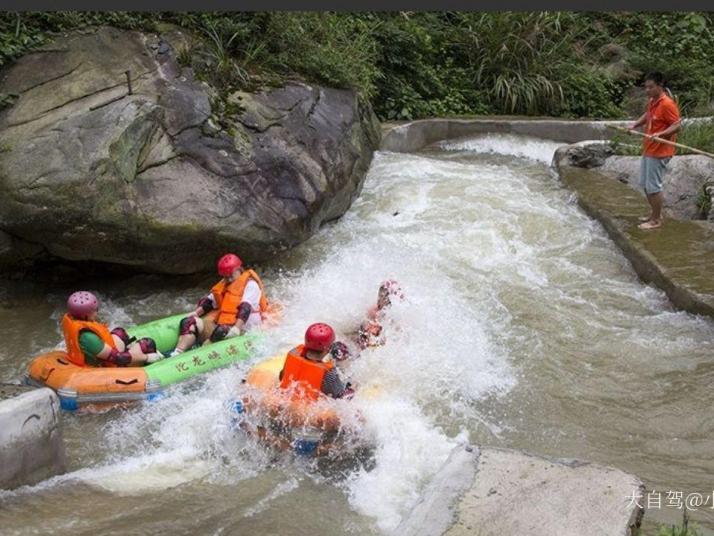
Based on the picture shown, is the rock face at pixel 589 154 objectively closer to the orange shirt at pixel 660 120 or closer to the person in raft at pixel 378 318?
the orange shirt at pixel 660 120

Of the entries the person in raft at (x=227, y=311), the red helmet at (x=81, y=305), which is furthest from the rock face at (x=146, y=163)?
the red helmet at (x=81, y=305)

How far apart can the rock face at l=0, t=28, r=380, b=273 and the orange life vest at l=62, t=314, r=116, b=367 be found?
4.22 ft

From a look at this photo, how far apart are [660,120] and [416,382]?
13.3 ft

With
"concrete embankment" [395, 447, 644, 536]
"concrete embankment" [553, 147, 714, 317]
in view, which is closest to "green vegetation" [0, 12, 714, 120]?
"concrete embankment" [553, 147, 714, 317]

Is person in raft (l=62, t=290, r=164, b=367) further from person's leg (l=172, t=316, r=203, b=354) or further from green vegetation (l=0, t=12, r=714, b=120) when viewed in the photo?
green vegetation (l=0, t=12, r=714, b=120)

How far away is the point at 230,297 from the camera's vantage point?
6.31 m

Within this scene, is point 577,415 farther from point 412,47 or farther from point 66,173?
point 412,47

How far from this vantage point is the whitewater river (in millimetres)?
4258

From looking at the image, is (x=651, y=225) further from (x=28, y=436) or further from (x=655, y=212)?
(x=28, y=436)

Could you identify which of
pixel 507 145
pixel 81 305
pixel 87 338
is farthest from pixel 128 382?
pixel 507 145

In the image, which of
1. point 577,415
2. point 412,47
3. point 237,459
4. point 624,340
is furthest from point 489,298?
point 412,47

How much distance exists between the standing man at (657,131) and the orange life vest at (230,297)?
4.20 m

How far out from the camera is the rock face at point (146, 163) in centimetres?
651

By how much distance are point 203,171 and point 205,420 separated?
2.92 m
